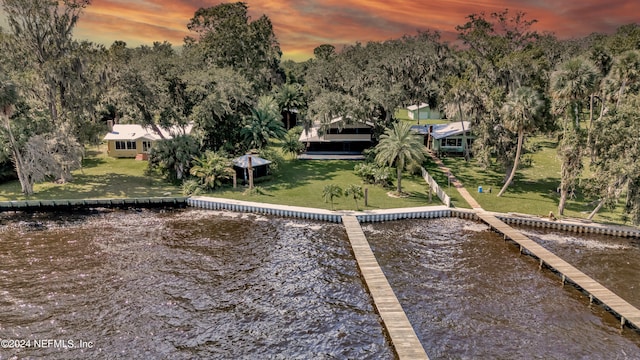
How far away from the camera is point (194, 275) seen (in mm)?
25016

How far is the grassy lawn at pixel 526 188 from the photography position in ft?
115

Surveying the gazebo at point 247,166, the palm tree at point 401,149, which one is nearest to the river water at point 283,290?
the palm tree at point 401,149

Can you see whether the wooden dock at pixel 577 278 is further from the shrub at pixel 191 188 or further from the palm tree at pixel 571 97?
the shrub at pixel 191 188

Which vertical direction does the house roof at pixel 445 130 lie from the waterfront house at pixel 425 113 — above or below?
below

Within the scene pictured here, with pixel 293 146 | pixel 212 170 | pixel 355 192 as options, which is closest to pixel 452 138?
pixel 293 146

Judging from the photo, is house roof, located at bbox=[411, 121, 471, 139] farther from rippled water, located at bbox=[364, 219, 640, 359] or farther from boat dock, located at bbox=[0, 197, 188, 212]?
boat dock, located at bbox=[0, 197, 188, 212]

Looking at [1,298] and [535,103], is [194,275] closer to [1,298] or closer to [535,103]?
[1,298]

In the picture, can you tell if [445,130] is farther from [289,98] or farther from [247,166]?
[247,166]

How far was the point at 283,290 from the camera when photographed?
23594mm

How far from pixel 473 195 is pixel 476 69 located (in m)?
17.3

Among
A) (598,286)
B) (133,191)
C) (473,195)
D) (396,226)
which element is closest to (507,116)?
(473,195)

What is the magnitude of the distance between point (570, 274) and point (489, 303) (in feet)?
20.3

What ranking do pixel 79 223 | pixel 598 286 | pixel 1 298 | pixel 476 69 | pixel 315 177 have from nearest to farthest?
pixel 1 298 → pixel 598 286 → pixel 79 223 → pixel 315 177 → pixel 476 69

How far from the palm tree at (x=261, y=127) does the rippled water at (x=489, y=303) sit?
21.2 m
